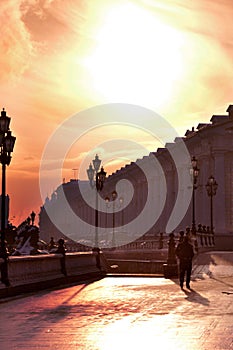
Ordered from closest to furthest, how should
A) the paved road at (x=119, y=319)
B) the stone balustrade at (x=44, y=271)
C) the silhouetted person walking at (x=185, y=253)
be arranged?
1. the paved road at (x=119, y=319)
2. the stone balustrade at (x=44, y=271)
3. the silhouetted person walking at (x=185, y=253)

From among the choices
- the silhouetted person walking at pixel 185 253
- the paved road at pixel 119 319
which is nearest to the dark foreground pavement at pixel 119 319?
the paved road at pixel 119 319

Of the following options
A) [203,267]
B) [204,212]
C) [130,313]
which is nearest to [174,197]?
[204,212]

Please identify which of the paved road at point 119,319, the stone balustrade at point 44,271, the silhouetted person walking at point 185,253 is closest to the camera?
the paved road at point 119,319

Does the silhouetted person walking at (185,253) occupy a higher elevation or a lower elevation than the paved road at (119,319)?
higher

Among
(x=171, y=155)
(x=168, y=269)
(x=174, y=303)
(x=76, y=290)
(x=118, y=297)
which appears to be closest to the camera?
(x=174, y=303)

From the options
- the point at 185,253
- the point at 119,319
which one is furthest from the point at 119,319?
the point at 185,253

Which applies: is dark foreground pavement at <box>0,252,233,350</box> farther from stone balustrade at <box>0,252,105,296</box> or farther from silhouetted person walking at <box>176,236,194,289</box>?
silhouetted person walking at <box>176,236,194,289</box>

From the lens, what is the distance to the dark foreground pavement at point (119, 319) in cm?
1372

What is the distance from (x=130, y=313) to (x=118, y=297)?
5.04 metres

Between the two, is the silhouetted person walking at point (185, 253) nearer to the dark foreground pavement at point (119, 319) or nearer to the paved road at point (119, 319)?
the dark foreground pavement at point (119, 319)

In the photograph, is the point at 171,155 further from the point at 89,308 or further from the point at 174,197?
the point at 89,308

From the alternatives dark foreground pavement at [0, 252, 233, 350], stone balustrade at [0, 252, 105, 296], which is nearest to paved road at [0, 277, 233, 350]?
dark foreground pavement at [0, 252, 233, 350]

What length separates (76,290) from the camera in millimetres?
26609

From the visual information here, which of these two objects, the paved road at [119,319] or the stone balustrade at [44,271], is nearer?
the paved road at [119,319]
